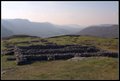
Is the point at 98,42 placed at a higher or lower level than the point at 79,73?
lower

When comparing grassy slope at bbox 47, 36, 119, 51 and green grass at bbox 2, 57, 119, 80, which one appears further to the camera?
grassy slope at bbox 47, 36, 119, 51

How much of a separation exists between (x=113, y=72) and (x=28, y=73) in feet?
28.3

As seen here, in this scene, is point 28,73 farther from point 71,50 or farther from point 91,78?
point 71,50

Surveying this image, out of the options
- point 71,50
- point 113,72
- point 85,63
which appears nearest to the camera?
point 113,72

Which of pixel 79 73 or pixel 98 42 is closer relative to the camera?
pixel 79 73

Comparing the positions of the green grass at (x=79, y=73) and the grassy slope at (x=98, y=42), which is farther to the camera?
the grassy slope at (x=98, y=42)

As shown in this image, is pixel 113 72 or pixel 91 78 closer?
pixel 91 78

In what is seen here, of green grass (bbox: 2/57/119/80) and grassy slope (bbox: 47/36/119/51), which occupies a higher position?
green grass (bbox: 2/57/119/80)

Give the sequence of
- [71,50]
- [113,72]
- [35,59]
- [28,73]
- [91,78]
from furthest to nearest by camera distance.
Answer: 1. [71,50]
2. [35,59]
3. [28,73]
4. [113,72]
5. [91,78]

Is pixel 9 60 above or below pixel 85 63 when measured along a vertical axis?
below

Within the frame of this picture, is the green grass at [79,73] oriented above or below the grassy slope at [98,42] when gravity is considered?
above

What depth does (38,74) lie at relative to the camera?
26.9m

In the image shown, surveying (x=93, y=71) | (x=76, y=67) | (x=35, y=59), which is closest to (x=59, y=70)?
(x=76, y=67)

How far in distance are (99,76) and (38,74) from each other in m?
6.20
